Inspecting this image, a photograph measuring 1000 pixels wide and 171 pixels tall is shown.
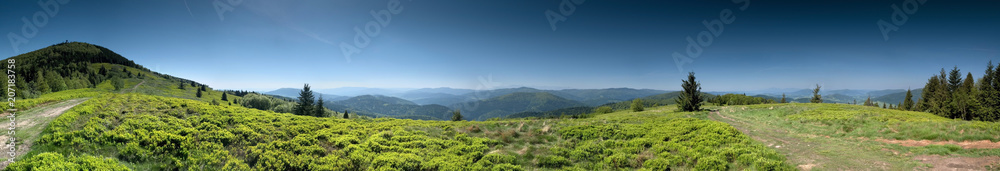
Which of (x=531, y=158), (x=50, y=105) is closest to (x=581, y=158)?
(x=531, y=158)

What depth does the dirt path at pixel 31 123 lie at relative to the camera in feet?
26.4

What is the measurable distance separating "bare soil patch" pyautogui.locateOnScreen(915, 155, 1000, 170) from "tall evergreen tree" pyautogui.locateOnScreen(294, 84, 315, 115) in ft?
203

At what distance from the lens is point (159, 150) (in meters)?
9.24

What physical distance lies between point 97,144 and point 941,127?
2914 centimetres

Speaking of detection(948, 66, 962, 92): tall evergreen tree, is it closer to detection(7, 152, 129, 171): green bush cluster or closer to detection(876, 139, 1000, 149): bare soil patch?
detection(876, 139, 1000, 149): bare soil patch

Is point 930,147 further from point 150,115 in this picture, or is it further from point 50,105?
point 50,105

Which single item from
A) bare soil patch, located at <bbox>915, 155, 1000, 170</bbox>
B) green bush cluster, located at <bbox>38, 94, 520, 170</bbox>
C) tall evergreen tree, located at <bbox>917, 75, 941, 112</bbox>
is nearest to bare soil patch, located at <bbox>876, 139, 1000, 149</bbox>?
bare soil patch, located at <bbox>915, 155, 1000, 170</bbox>

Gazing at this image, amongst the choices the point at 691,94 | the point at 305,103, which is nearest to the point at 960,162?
the point at 691,94

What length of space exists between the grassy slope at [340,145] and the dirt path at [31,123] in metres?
0.39

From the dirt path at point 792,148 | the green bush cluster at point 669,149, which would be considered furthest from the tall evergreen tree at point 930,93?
the green bush cluster at point 669,149

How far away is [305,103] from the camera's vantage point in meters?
52.3

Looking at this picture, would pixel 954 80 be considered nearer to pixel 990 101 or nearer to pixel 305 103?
pixel 990 101

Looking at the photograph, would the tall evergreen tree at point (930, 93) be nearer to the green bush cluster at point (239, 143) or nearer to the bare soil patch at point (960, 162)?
the bare soil patch at point (960, 162)

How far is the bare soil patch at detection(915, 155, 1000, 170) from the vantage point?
7.32 meters
